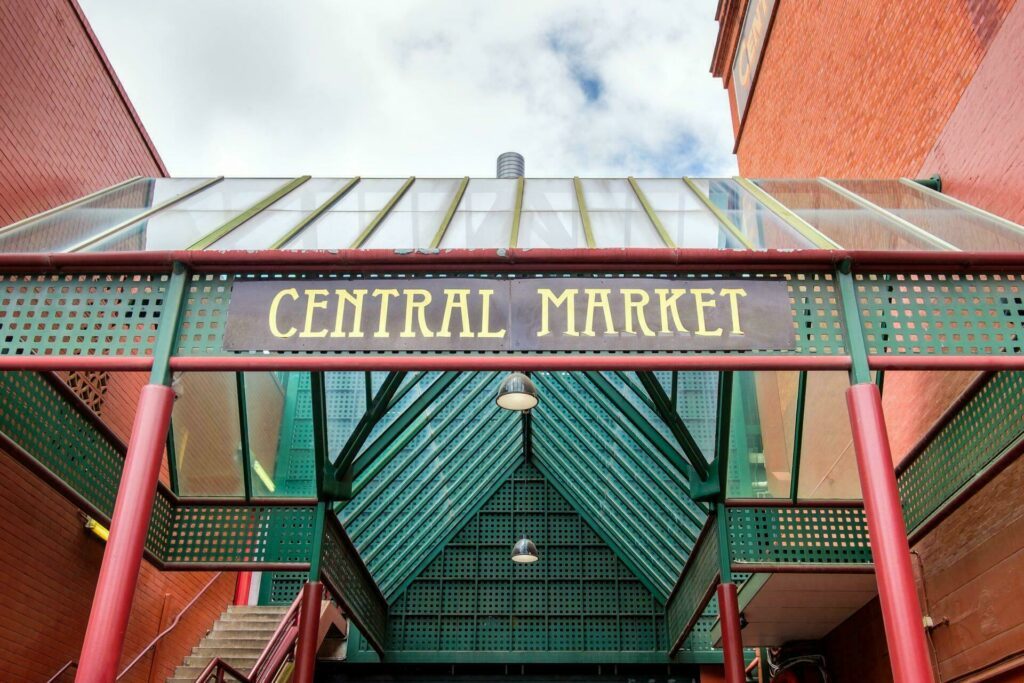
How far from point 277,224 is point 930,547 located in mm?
7428

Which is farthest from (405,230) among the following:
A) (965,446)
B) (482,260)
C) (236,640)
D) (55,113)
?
(236,640)

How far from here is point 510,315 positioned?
620cm

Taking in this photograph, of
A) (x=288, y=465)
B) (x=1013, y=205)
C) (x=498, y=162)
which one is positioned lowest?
(x=288, y=465)

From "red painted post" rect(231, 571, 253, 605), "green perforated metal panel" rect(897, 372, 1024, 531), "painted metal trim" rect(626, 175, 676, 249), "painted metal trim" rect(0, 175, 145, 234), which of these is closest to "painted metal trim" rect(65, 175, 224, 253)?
"painted metal trim" rect(0, 175, 145, 234)

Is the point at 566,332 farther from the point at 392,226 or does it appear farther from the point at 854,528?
the point at 854,528

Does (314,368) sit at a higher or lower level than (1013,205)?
lower

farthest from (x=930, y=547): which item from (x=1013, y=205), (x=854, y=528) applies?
(x=1013, y=205)

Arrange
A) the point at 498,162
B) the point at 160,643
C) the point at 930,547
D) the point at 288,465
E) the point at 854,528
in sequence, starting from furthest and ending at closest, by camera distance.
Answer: the point at 498,162, the point at 160,643, the point at 288,465, the point at 854,528, the point at 930,547

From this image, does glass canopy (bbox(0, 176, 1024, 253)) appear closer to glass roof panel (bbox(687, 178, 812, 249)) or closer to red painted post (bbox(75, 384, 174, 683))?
glass roof panel (bbox(687, 178, 812, 249))

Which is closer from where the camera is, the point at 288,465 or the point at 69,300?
the point at 69,300

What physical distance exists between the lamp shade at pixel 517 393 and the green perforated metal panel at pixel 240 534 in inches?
107

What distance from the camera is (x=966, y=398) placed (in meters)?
7.80

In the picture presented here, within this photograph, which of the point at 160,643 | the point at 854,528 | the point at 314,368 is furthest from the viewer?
the point at 160,643

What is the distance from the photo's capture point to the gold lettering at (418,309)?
6.14 m
